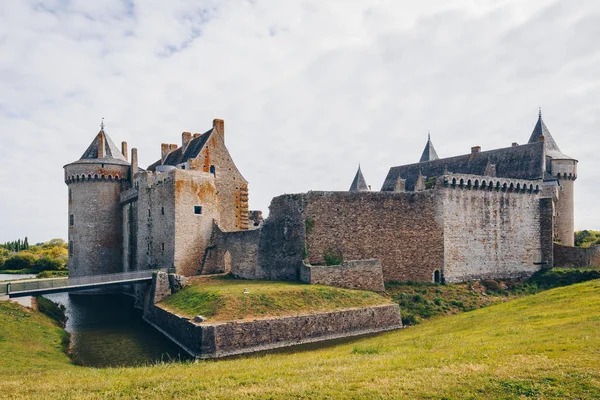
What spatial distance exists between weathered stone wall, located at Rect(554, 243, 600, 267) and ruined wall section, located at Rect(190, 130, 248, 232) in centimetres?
2358

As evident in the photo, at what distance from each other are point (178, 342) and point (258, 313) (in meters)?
4.15

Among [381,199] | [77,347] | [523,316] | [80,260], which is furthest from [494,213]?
[80,260]

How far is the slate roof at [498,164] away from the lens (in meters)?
36.3

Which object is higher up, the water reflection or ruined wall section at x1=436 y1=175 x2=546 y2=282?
ruined wall section at x1=436 y1=175 x2=546 y2=282

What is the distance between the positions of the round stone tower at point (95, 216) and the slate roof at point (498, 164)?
27.0 metres

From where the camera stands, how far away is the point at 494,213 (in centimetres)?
3125

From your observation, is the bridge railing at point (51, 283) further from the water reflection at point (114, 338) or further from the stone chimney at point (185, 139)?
the stone chimney at point (185, 139)

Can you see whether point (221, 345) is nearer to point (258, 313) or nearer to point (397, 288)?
point (258, 313)

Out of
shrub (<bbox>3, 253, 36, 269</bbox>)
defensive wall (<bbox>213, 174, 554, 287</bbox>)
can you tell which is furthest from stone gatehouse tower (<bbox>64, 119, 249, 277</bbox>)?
shrub (<bbox>3, 253, 36, 269</bbox>)

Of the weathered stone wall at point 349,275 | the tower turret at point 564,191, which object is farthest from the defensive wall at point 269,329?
the tower turret at point 564,191

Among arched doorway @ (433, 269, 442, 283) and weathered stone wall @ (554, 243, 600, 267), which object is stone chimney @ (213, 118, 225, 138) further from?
weathered stone wall @ (554, 243, 600, 267)

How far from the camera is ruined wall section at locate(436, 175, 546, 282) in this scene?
29.4m

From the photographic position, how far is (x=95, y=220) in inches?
1522

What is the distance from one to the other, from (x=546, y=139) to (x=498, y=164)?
6.33m
